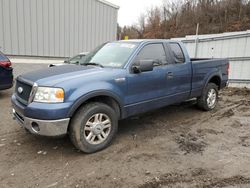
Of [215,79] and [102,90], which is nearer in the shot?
[102,90]

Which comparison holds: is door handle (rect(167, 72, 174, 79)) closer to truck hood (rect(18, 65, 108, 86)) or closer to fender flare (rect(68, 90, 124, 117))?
fender flare (rect(68, 90, 124, 117))

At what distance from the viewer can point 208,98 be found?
240 inches

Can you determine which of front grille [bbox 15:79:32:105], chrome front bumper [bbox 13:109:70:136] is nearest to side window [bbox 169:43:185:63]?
chrome front bumper [bbox 13:109:70:136]

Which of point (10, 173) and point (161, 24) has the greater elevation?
point (161, 24)

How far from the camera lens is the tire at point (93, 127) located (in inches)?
137

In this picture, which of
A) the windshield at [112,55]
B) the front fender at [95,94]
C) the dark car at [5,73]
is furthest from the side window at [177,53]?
the dark car at [5,73]

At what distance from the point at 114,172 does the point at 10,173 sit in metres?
1.43

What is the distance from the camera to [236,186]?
2869 mm

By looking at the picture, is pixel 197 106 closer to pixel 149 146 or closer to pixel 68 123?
pixel 149 146

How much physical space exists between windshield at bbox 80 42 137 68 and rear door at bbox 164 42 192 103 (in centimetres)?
92

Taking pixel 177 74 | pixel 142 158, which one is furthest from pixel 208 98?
pixel 142 158

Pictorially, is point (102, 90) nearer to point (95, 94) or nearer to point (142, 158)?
point (95, 94)

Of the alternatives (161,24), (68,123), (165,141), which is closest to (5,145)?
(68,123)

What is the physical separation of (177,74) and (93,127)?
230 cm
